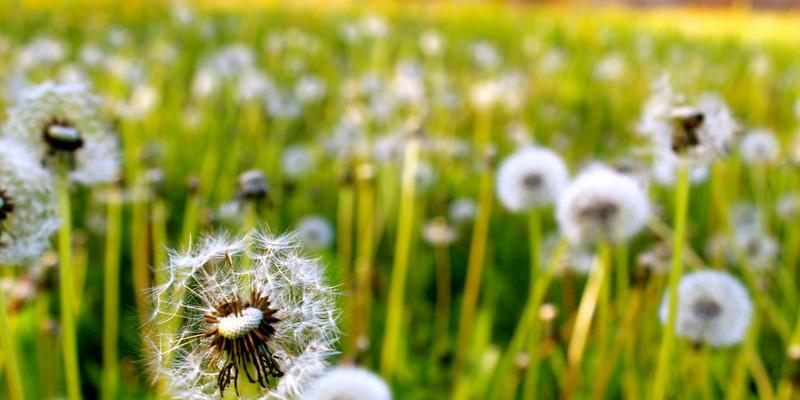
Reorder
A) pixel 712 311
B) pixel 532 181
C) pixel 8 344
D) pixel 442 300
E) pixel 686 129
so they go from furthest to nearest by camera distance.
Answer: pixel 442 300 → pixel 532 181 → pixel 712 311 → pixel 686 129 → pixel 8 344

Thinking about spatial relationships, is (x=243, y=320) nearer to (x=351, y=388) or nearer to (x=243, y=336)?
(x=243, y=336)

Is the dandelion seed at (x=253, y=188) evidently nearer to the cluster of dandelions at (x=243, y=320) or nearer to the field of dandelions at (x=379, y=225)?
the field of dandelions at (x=379, y=225)

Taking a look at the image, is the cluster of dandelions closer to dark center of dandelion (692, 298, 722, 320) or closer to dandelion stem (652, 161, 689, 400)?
dandelion stem (652, 161, 689, 400)

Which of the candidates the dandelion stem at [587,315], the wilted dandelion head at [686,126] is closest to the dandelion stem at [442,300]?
the dandelion stem at [587,315]

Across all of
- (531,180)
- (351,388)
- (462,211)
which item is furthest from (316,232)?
(351,388)

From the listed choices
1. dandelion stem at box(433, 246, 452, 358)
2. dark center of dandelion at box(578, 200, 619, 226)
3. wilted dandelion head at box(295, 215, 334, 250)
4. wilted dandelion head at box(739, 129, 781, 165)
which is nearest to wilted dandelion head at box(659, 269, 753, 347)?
dark center of dandelion at box(578, 200, 619, 226)

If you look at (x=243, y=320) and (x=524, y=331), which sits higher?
(x=243, y=320)

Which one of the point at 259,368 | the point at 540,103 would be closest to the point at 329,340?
the point at 259,368
